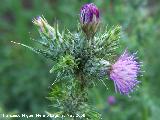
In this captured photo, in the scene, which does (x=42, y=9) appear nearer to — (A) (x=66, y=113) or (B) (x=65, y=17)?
(B) (x=65, y=17)

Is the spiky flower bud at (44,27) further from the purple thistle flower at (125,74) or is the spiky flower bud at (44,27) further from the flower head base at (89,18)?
the purple thistle flower at (125,74)

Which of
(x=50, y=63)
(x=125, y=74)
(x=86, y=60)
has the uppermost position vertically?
(x=50, y=63)

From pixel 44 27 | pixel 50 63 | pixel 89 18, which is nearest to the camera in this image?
pixel 89 18

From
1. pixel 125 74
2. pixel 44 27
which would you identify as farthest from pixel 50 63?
pixel 125 74

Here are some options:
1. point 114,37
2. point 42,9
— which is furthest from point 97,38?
point 42,9

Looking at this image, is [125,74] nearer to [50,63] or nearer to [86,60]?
[86,60]

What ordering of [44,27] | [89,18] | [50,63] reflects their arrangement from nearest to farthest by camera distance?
[89,18] < [44,27] < [50,63]

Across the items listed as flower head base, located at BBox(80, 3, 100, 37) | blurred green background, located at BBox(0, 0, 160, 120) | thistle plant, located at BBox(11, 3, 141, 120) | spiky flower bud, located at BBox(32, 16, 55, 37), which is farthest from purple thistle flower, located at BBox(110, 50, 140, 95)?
blurred green background, located at BBox(0, 0, 160, 120)

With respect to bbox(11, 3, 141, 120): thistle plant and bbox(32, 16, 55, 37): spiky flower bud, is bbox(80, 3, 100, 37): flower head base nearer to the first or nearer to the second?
bbox(11, 3, 141, 120): thistle plant
